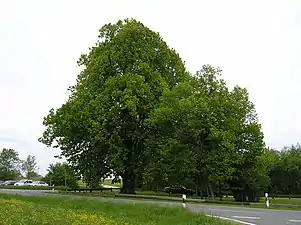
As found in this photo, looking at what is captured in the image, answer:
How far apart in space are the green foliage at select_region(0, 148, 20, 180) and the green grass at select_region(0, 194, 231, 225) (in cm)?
7826

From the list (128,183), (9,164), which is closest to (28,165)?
(9,164)

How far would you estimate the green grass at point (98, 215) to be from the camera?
1425cm

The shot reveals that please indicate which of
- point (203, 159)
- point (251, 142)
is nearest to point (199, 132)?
point (203, 159)

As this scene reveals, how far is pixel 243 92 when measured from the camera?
4066 centimetres

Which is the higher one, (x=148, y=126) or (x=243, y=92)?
(x=243, y=92)

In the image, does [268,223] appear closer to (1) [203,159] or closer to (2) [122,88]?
(1) [203,159]

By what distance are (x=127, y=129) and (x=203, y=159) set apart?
9.40 meters

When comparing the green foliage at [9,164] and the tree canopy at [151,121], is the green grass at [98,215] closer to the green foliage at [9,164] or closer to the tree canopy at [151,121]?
the tree canopy at [151,121]

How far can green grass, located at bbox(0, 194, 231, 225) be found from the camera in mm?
14252

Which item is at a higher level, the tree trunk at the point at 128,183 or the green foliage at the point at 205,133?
the green foliage at the point at 205,133

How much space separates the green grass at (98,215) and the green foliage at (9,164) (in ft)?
257

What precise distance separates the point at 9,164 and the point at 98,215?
90.6m

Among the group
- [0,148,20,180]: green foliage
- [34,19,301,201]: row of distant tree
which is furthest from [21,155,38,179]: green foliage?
[34,19,301,201]: row of distant tree

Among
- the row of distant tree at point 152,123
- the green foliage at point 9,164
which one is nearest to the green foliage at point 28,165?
the green foliage at point 9,164
